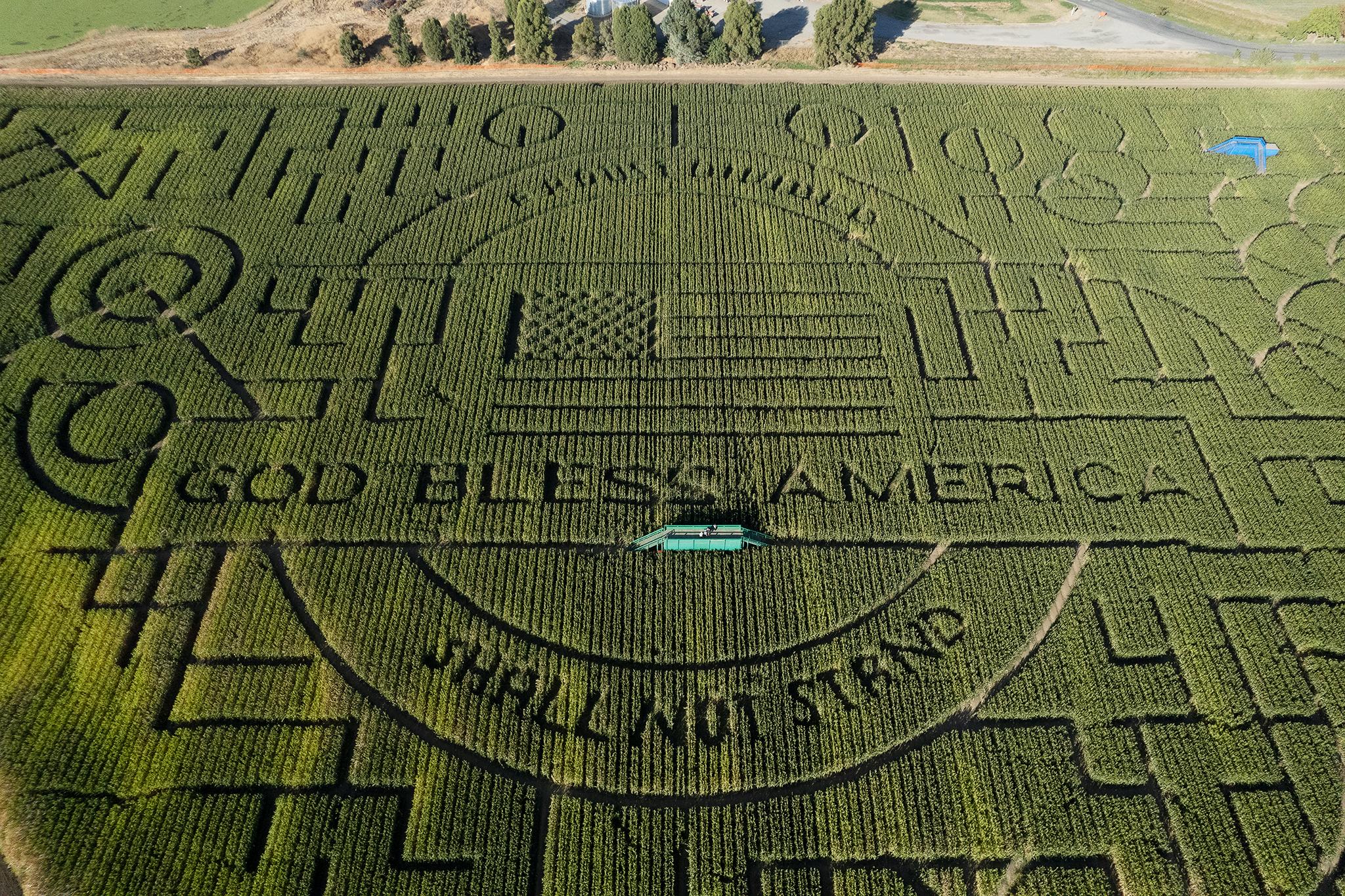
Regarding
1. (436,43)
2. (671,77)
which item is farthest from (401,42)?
(671,77)

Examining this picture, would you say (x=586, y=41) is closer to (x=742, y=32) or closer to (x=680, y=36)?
(x=680, y=36)

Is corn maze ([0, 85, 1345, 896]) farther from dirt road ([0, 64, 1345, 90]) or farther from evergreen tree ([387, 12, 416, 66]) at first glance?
evergreen tree ([387, 12, 416, 66])

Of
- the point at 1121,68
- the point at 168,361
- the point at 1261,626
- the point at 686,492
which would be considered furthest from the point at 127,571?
the point at 1121,68

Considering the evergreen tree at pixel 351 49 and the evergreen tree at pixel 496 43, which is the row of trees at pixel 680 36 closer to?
the evergreen tree at pixel 496 43

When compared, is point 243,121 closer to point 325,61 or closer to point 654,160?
point 325,61

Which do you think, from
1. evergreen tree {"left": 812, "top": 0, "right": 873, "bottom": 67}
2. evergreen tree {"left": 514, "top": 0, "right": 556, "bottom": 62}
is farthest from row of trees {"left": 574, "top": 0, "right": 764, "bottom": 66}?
evergreen tree {"left": 812, "top": 0, "right": 873, "bottom": 67}

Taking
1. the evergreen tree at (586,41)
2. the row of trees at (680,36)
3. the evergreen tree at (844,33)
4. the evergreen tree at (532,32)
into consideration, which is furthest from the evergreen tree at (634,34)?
the evergreen tree at (844,33)
